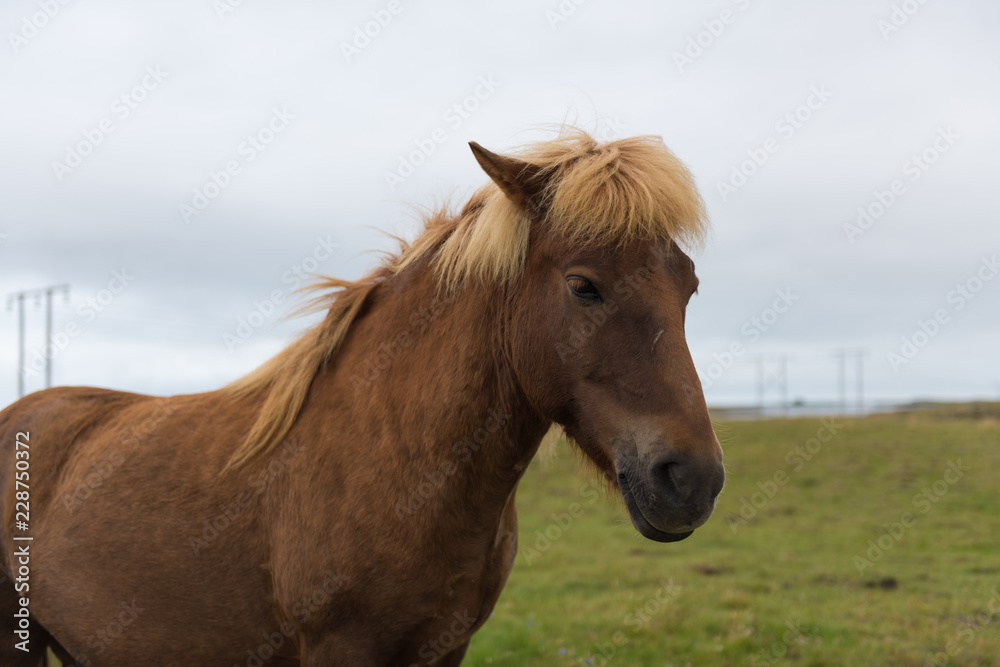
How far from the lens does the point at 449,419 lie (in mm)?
2793

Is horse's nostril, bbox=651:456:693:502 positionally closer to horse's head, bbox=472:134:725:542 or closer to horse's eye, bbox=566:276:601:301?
horse's head, bbox=472:134:725:542

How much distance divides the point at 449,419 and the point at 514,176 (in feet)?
3.27

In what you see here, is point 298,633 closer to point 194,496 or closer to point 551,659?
point 194,496

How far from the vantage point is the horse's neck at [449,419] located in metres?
2.78

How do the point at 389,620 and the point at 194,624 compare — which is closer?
the point at 389,620

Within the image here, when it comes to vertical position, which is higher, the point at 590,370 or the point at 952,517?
the point at 590,370

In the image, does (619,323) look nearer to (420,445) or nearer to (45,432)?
(420,445)

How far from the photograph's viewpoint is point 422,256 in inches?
125

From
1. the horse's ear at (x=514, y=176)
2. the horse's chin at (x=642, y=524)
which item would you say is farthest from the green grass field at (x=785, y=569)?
the horse's ear at (x=514, y=176)

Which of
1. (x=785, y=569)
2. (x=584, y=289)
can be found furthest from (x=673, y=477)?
(x=785, y=569)

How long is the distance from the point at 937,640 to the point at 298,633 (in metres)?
6.66

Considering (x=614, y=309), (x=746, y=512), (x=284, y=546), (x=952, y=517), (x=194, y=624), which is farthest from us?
(x=746, y=512)

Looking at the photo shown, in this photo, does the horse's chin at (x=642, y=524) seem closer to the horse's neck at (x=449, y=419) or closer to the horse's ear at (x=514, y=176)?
the horse's neck at (x=449, y=419)

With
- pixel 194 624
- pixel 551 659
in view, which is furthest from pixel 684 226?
pixel 551 659
